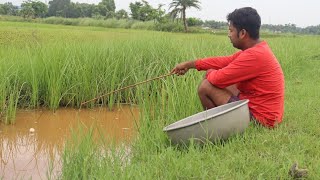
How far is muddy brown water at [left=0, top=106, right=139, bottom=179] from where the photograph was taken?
3006 mm

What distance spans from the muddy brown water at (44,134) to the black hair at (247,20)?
1161 mm

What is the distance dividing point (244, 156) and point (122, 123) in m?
2.15

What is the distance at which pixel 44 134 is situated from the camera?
3957mm

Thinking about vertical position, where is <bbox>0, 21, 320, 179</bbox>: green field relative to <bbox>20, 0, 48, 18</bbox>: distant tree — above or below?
below

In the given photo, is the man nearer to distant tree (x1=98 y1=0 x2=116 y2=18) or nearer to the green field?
the green field

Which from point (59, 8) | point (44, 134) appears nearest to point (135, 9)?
point (59, 8)

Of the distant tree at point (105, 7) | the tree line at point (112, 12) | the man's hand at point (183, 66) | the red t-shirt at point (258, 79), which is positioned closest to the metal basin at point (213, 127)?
the red t-shirt at point (258, 79)

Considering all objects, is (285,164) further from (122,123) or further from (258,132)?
(122,123)

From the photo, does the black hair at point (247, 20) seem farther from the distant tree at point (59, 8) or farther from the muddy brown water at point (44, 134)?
the distant tree at point (59, 8)

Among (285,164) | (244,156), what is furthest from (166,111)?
(285,164)

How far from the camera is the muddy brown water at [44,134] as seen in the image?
3.01 meters

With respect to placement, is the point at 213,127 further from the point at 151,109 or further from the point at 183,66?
the point at 151,109

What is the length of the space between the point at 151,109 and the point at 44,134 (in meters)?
1.20

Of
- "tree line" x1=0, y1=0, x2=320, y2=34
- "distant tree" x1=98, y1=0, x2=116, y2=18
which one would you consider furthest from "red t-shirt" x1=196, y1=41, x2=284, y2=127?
"distant tree" x1=98, y1=0, x2=116, y2=18
